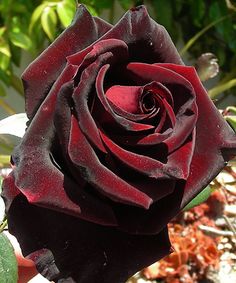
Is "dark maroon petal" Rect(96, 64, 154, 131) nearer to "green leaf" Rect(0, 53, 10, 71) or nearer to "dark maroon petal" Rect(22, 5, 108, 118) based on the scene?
"dark maroon petal" Rect(22, 5, 108, 118)

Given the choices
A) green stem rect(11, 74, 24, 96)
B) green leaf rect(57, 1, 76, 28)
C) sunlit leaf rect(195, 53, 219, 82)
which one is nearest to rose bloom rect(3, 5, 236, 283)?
sunlit leaf rect(195, 53, 219, 82)

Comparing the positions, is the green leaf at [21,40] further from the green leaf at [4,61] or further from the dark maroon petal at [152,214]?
the dark maroon petal at [152,214]

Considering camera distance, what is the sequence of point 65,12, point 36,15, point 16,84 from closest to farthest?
point 65,12, point 36,15, point 16,84

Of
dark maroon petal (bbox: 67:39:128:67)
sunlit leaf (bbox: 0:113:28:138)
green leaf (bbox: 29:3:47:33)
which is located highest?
dark maroon petal (bbox: 67:39:128:67)

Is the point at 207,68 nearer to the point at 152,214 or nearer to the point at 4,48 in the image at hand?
the point at 152,214

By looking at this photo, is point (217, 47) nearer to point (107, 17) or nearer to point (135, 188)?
point (107, 17)

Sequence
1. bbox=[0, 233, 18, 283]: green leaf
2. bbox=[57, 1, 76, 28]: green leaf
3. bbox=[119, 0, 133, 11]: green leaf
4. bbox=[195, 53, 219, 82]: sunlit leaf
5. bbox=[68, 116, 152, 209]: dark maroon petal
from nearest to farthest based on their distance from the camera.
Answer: bbox=[68, 116, 152, 209]: dark maroon petal < bbox=[0, 233, 18, 283]: green leaf < bbox=[195, 53, 219, 82]: sunlit leaf < bbox=[57, 1, 76, 28]: green leaf < bbox=[119, 0, 133, 11]: green leaf

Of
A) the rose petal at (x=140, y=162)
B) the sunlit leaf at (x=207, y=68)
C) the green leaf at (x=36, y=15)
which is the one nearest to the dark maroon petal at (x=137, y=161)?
the rose petal at (x=140, y=162)

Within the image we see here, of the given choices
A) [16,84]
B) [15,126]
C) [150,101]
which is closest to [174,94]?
[150,101]
